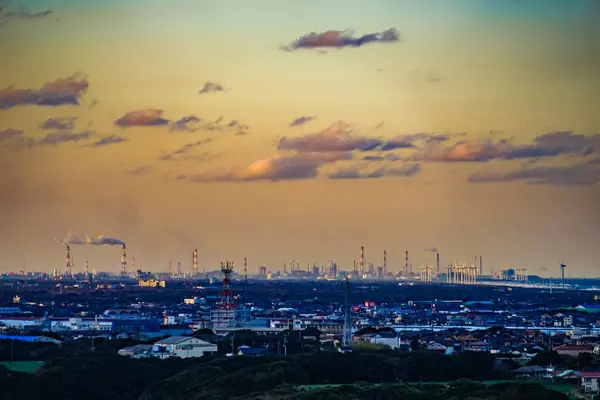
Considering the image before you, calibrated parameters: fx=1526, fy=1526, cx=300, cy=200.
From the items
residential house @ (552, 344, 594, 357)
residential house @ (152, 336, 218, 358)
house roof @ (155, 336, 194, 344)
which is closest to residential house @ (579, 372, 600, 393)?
residential house @ (552, 344, 594, 357)

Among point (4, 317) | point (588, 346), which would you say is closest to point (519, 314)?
point (4, 317)

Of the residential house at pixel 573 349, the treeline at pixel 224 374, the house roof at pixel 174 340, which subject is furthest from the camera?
the residential house at pixel 573 349

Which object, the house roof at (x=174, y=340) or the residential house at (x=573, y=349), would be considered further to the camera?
the residential house at (x=573, y=349)

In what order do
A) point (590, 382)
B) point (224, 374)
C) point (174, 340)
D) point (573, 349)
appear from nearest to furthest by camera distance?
point (590, 382) → point (224, 374) → point (174, 340) → point (573, 349)

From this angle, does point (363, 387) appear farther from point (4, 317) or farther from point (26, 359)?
point (4, 317)

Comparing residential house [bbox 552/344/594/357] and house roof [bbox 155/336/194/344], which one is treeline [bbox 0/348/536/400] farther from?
residential house [bbox 552/344/594/357]

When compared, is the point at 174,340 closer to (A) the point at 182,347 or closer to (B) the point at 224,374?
(A) the point at 182,347

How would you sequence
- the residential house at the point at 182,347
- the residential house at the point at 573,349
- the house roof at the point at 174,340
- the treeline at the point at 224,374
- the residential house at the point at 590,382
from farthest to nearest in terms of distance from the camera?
1. the residential house at the point at 573,349
2. the house roof at the point at 174,340
3. the residential house at the point at 182,347
4. the residential house at the point at 590,382
5. the treeline at the point at 224,374

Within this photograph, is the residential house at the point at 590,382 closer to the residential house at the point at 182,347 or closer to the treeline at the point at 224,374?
the treeline at the point at 224,374

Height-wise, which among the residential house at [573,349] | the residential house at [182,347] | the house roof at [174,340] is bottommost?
the residential house at [573,349]

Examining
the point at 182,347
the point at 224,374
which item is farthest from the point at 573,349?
the point at 224,374

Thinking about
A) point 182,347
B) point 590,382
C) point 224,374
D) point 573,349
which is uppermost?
point 182,347

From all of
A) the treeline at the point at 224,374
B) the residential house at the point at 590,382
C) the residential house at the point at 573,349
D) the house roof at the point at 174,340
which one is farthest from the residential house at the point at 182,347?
the residential house at the point at 590,382
